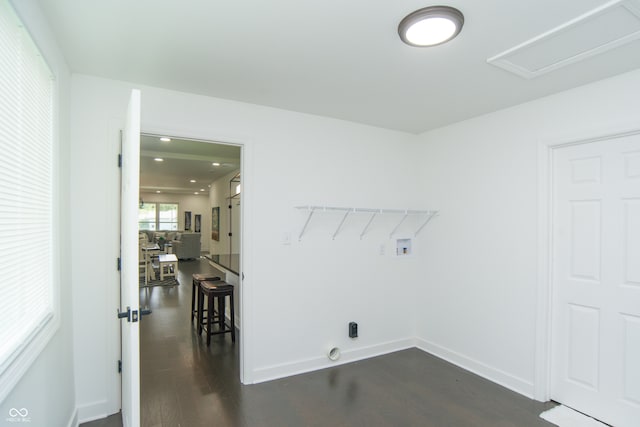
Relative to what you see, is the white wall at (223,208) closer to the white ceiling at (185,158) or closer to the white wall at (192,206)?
the white ceiling at (185,158)

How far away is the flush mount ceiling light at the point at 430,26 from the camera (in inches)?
63.5

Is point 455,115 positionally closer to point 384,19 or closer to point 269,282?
point 384,19

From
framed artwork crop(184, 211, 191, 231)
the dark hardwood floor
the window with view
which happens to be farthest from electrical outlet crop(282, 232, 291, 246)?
the window with view

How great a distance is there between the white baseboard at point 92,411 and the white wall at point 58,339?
0.10 meters

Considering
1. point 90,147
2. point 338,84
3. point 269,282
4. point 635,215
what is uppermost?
point 338,84

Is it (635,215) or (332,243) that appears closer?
(635,215)

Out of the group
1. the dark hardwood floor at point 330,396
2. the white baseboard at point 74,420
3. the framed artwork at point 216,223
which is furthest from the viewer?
the framed artwork at point 216,223

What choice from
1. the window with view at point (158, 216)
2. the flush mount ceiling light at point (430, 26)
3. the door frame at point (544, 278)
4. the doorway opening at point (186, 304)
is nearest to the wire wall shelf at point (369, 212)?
the doorway opening at point (186, 304)

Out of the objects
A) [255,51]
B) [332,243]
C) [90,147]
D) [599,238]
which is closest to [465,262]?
[599,238]

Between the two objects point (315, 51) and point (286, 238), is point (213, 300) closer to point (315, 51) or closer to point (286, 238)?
point (286, 238)

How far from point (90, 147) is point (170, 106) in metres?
0.64

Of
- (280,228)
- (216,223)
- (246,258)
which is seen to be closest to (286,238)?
(280,228)

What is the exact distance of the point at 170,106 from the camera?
2648mm

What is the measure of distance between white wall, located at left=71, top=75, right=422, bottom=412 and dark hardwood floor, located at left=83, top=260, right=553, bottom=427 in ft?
0.83
